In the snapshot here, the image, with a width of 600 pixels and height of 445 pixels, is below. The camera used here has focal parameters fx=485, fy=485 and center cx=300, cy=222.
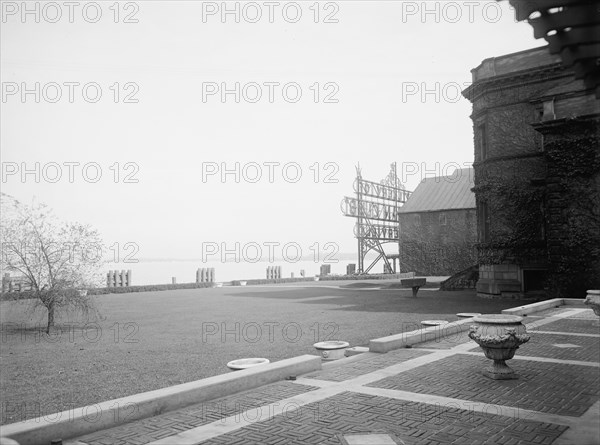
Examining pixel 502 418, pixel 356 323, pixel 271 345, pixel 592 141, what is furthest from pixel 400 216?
pixel 502 418

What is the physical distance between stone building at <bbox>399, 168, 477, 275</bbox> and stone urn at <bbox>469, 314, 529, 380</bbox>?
1462 inches

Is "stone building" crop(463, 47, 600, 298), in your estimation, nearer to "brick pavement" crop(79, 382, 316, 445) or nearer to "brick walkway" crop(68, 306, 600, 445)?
"brick walkway" crop(68, 306, 600, 445)

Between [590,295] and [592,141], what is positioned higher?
[592,141]

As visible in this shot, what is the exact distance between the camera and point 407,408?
7.07 metres

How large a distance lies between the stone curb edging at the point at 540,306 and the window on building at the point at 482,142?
32.7 feet

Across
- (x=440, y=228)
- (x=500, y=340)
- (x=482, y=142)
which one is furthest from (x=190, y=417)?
(x=440, y=228)

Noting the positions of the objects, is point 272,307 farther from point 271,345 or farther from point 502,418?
point 502,418

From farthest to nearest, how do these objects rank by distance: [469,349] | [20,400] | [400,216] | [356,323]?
1. [400,216]
2. [356,323]
3. [469,349]
4. [20,400]

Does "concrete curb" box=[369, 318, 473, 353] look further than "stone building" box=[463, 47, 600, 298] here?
No

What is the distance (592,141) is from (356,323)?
1363cm

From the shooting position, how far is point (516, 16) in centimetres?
367

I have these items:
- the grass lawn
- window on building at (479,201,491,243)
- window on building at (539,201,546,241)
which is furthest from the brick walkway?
window on building at (479,201,491,243)

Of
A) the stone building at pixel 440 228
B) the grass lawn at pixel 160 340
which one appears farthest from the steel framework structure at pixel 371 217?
the grass lawn at pixel 160 340

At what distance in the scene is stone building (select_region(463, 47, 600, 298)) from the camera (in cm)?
2155
